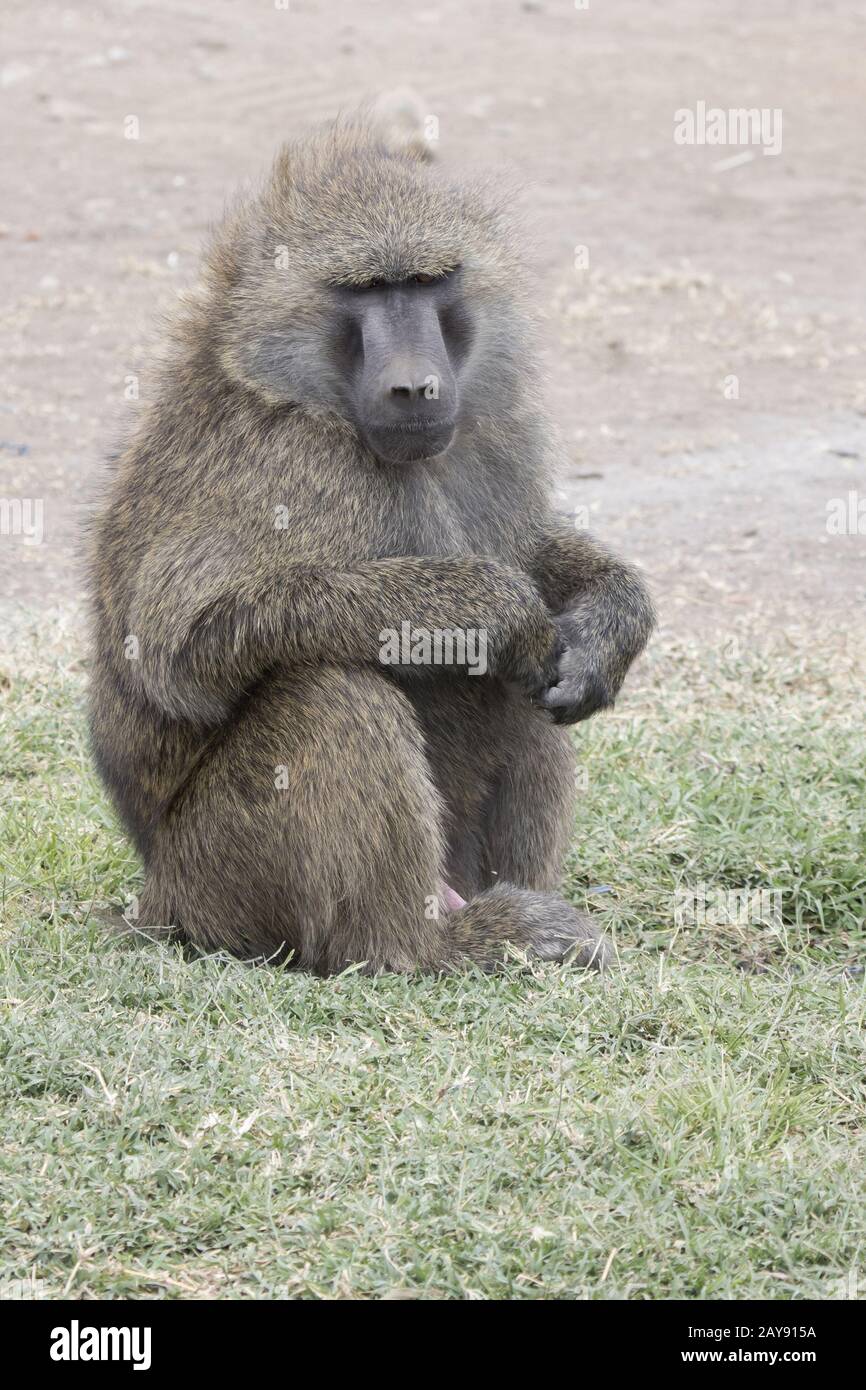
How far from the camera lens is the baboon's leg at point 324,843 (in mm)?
3770

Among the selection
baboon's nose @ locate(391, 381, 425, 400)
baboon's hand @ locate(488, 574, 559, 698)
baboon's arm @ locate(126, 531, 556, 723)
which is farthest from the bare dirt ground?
baboon's hand @ locate(488, 574, 559, 698)

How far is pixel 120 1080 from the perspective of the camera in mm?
3352

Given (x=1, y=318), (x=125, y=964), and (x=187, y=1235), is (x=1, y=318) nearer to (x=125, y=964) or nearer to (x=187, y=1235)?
(x=125, y=964)

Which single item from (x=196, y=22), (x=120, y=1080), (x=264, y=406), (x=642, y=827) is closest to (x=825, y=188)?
(x=196, y=22)

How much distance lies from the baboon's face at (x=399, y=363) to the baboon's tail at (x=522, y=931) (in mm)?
1039

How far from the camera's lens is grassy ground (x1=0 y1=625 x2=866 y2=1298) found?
2854 millimetres

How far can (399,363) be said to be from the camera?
3.74 metres
